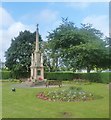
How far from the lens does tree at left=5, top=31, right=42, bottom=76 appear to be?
57906 mm

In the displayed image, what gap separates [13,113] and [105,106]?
5.92m

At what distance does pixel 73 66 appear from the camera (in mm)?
51281

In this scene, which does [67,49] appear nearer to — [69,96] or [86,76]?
[86,76]

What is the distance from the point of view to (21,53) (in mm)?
59375

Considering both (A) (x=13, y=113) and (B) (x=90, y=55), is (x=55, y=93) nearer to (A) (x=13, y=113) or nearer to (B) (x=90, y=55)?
(A) (x=13, y=113)

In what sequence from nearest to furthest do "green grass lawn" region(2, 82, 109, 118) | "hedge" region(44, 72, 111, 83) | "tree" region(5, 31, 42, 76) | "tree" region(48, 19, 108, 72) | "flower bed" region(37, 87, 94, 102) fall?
"green grass lawn" region(2, 82, 109, 118) → "flower bed" region(37, 87, 94, 102) → "hedge" region(44, 72, 111, 83) → "tree" region(48, 19, 108, 72) → "tree" region(5, 31, 42, 76)

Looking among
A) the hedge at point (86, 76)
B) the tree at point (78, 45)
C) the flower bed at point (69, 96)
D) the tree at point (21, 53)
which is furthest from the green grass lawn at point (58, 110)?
the tree at point (21, 53)

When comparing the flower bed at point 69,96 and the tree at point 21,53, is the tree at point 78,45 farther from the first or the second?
the flower bed at point 69,96

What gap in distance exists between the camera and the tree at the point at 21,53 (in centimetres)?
5791

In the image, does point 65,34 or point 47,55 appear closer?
point 65,34

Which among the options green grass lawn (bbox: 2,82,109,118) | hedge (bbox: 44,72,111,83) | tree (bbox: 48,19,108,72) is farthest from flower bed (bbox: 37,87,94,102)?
tree (bbox: 48,19,108,72)

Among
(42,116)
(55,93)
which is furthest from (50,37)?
(42,116)

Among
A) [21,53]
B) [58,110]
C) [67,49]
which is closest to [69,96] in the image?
[58,110]

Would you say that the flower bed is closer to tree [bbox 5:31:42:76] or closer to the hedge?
the hedge
